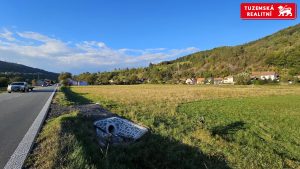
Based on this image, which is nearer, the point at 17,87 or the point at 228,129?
the point at 228,129

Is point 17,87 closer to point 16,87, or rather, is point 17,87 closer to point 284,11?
point 16,87

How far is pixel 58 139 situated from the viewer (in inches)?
337

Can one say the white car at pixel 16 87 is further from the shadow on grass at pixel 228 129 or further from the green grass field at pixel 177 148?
the shadow on grass at pixel 228 129

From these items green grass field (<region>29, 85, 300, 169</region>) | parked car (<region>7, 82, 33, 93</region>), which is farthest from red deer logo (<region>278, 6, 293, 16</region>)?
parked car (<region>7, 82, 33, 93</region>)

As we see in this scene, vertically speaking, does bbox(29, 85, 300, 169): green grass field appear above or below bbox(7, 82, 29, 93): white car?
below

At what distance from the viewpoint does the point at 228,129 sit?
1581 cm

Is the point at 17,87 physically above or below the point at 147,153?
above

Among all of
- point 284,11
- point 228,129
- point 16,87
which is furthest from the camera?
point 16,87

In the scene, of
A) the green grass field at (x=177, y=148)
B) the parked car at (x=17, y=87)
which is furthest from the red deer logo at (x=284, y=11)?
the parked car at (x=17, y=87)

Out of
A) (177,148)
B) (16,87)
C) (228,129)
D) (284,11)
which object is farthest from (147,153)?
(16,87)

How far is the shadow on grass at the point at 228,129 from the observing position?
47.9 ft

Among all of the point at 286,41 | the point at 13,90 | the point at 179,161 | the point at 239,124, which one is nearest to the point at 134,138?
the point at 179,161

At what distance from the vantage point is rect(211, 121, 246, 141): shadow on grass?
14.6 meters

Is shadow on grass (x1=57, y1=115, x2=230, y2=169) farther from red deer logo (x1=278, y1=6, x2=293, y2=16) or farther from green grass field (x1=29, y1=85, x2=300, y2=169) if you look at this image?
red deer logo (x1=278, y1=6, x2=293, y2=16)
